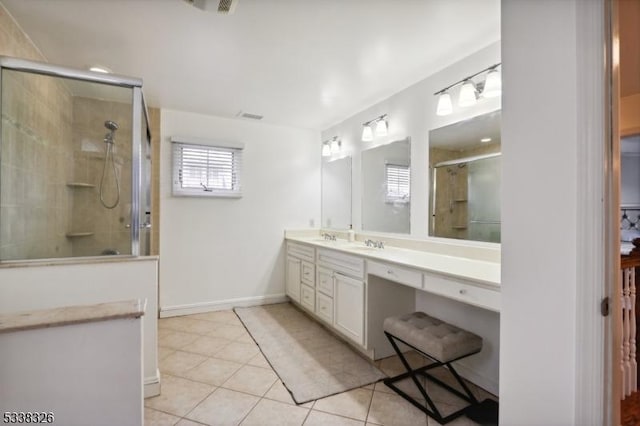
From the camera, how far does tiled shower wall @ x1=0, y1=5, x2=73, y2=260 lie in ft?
5.64

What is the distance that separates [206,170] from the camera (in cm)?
358

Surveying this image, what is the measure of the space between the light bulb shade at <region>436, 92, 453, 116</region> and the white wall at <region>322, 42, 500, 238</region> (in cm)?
4

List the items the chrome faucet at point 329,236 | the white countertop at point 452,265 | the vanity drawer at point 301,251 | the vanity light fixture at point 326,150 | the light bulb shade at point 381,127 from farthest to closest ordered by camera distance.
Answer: the vanity light fixture at point 326,150, the chrome faucet at point 329,236, the vanity drawer at point 301,251, the light bulb shade at point 381,127, the white countertop at point 452,265

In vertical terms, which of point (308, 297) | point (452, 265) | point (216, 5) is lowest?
point (308, 297)

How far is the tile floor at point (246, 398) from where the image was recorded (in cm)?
170

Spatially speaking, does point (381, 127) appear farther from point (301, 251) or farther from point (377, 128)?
point (301, 251)

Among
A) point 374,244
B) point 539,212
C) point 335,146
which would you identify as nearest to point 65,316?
point 539,212

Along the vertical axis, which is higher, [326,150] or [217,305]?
[326,150]

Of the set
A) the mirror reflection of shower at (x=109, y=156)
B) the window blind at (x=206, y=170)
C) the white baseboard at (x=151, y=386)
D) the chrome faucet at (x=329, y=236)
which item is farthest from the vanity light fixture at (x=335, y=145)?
the white baseboard at (x=151, y=386)

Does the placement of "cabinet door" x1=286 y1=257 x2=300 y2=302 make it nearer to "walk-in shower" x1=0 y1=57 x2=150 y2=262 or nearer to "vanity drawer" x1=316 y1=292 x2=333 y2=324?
"vanity drawer" x1=316 y1=292 x2=333 y2=324

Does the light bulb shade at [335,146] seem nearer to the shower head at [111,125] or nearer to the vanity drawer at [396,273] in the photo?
the vanity drawer at [396,273]

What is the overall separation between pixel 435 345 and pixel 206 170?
2.99m

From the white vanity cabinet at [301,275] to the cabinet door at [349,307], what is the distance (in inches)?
20.1

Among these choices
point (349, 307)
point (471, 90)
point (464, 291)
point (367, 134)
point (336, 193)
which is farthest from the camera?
point (336, 193)
